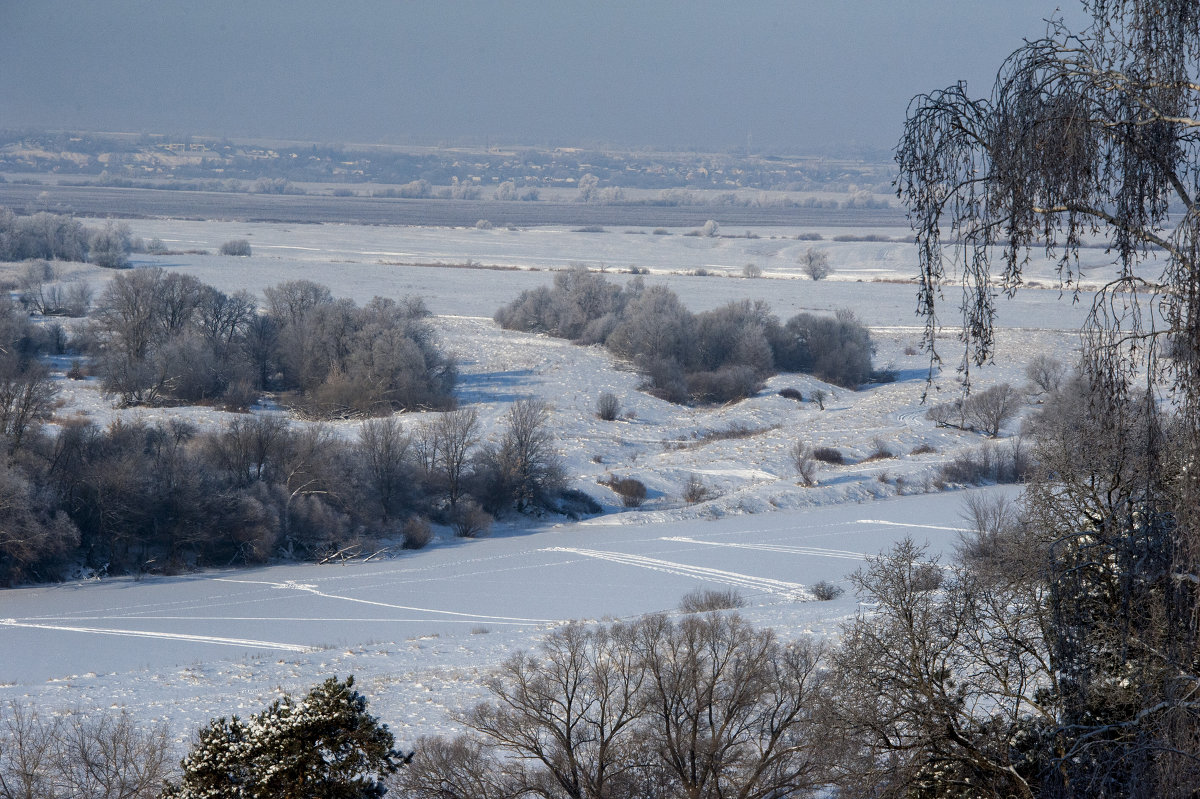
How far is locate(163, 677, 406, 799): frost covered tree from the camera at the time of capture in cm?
796

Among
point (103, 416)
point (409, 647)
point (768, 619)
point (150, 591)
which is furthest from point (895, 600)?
point (103, 416)

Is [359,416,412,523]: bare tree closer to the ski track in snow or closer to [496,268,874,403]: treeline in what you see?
the ski track in snow

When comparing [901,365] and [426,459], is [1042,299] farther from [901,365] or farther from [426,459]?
[426,459]

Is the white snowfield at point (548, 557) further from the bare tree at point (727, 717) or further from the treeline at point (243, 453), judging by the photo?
the bare tree at point (727, 717)

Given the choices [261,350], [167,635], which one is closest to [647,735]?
[167,635]

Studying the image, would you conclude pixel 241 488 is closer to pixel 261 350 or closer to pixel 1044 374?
pixel 261 350

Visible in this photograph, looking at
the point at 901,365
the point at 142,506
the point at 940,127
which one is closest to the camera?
the point at 940,127

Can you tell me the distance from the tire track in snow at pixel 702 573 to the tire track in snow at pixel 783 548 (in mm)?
2167

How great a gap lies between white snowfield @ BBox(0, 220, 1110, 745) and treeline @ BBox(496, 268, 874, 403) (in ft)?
4.55

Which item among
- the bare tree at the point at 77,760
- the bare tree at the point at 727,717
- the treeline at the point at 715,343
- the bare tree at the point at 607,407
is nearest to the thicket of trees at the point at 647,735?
the bare tree at the point at 727,717

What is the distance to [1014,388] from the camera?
1645 inches

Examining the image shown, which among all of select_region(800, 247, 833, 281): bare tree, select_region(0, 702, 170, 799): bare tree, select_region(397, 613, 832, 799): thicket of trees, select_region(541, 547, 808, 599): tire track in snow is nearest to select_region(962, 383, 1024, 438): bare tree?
select_region(541, 547, 808, 599): tire track in snow

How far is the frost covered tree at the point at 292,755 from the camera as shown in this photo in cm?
796

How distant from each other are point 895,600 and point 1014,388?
34468 mm
